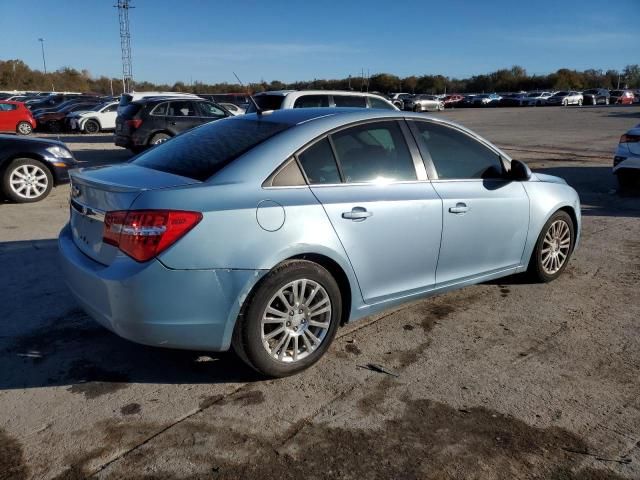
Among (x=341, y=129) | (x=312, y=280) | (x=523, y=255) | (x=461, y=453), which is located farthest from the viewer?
(x=523, y=255)

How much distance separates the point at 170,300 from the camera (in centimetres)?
296

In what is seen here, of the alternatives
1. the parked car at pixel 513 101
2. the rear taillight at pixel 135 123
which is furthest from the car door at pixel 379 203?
the parked car at pixel 513 101

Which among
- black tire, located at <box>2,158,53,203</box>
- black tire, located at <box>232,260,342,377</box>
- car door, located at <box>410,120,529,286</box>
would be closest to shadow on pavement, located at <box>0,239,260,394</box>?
black tire, located at <box>232,260,342,377</box>

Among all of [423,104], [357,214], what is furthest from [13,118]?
[423,104]

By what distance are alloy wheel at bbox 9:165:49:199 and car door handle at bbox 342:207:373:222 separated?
23.3 ft

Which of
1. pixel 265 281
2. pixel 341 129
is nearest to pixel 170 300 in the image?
pixel 265 281

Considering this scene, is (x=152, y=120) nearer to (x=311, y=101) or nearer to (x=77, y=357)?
(x=311, y=101)

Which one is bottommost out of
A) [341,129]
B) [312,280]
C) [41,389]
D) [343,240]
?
[41,389]

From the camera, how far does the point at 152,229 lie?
2939 millimetres

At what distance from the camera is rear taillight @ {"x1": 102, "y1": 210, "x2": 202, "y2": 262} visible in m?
2.93

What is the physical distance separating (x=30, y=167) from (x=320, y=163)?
6890 mm

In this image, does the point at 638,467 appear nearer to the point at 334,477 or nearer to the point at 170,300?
the point at 334,477

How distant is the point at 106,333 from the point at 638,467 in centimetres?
337

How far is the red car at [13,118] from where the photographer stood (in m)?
22.7
